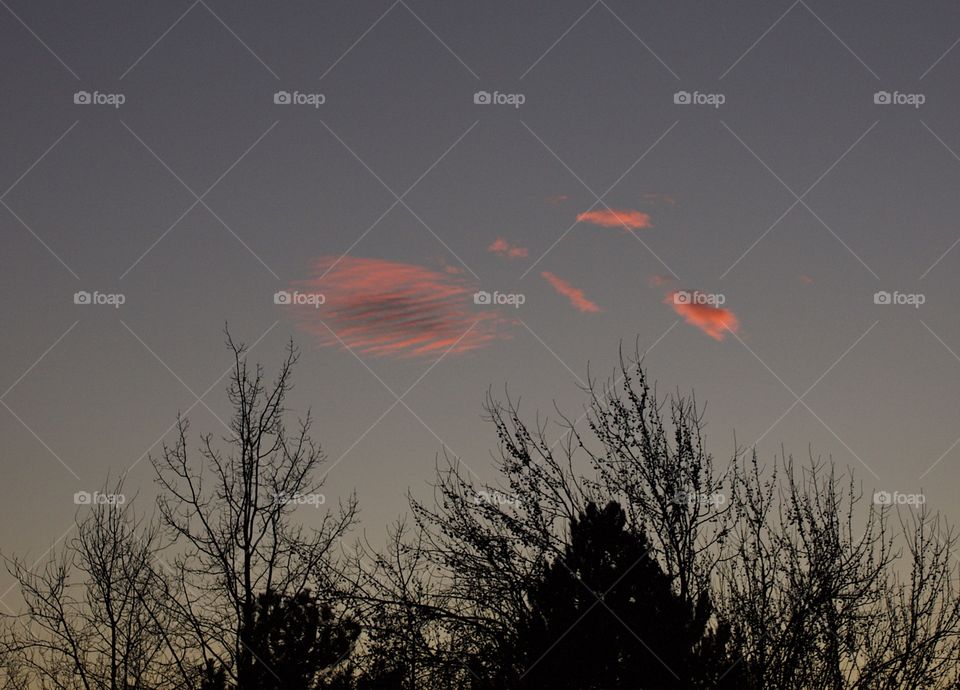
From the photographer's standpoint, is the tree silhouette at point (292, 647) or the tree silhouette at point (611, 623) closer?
the tree silhouette at point (611, 623)

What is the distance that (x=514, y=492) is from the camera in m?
16.7

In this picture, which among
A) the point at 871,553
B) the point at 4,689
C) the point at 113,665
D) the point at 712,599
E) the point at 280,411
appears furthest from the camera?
the point at 4,689

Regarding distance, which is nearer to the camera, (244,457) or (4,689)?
(244,457)

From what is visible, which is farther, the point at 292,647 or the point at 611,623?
the point at 292,647

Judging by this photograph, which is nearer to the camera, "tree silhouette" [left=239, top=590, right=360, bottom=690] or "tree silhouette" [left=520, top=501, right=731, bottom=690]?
"tree silhouette" [left=520, top=501, right=731, bottom=690]

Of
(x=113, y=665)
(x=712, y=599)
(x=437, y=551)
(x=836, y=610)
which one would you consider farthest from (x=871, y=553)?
(x=113, y=665)

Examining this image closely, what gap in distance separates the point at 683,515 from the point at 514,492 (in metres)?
2.84

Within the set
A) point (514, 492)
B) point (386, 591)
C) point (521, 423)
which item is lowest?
point (386, 591)

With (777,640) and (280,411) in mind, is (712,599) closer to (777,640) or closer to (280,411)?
(777,640)

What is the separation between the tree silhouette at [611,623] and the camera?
1482 centimetres

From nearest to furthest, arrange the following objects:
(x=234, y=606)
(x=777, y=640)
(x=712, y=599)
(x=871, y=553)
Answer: (x=777, y=640)
(x=712, y=599)
(x=871, y=553)
(x=234, y=606)

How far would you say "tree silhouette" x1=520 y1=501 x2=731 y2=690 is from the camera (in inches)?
583

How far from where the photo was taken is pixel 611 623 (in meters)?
15.3

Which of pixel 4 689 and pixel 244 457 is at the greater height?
pixel 244 457
